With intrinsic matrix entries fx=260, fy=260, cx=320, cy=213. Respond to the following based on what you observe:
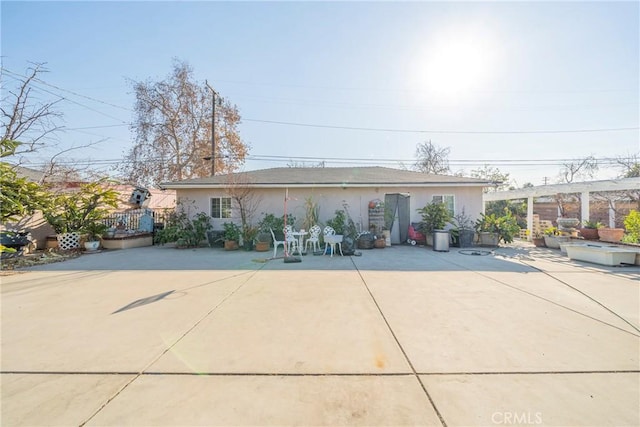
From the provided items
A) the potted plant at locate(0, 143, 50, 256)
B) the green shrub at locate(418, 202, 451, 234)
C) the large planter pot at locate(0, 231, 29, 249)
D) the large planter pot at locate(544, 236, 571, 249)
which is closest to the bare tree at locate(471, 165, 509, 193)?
the large planter pot at locate(544, 236, 571, 249)

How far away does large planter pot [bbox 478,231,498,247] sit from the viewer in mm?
10516

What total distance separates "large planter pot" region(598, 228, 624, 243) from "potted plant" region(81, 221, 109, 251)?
61.3ft

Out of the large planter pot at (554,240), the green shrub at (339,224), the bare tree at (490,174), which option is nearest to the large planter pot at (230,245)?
the green shrub at (339,224)

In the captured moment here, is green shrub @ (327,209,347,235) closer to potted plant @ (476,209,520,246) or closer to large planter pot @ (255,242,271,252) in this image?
large planter pot @ (255,242,271,252)

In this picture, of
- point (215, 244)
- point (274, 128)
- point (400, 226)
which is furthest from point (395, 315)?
point (274, 128)

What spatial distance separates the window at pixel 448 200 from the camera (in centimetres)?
1146

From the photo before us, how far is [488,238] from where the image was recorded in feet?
34.9

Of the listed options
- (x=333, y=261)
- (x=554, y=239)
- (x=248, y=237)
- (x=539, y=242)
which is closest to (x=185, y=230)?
(x=248, y=237)

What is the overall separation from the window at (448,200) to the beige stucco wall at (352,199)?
13 cm

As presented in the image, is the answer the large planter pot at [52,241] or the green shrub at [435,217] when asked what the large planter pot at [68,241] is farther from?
the green shrub at [435,217]

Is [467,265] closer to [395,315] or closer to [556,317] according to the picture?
[556,317]

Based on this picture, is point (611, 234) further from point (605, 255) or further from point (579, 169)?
point (579, 169)

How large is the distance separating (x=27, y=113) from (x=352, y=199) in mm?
13315

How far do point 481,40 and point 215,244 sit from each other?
38.5ft
